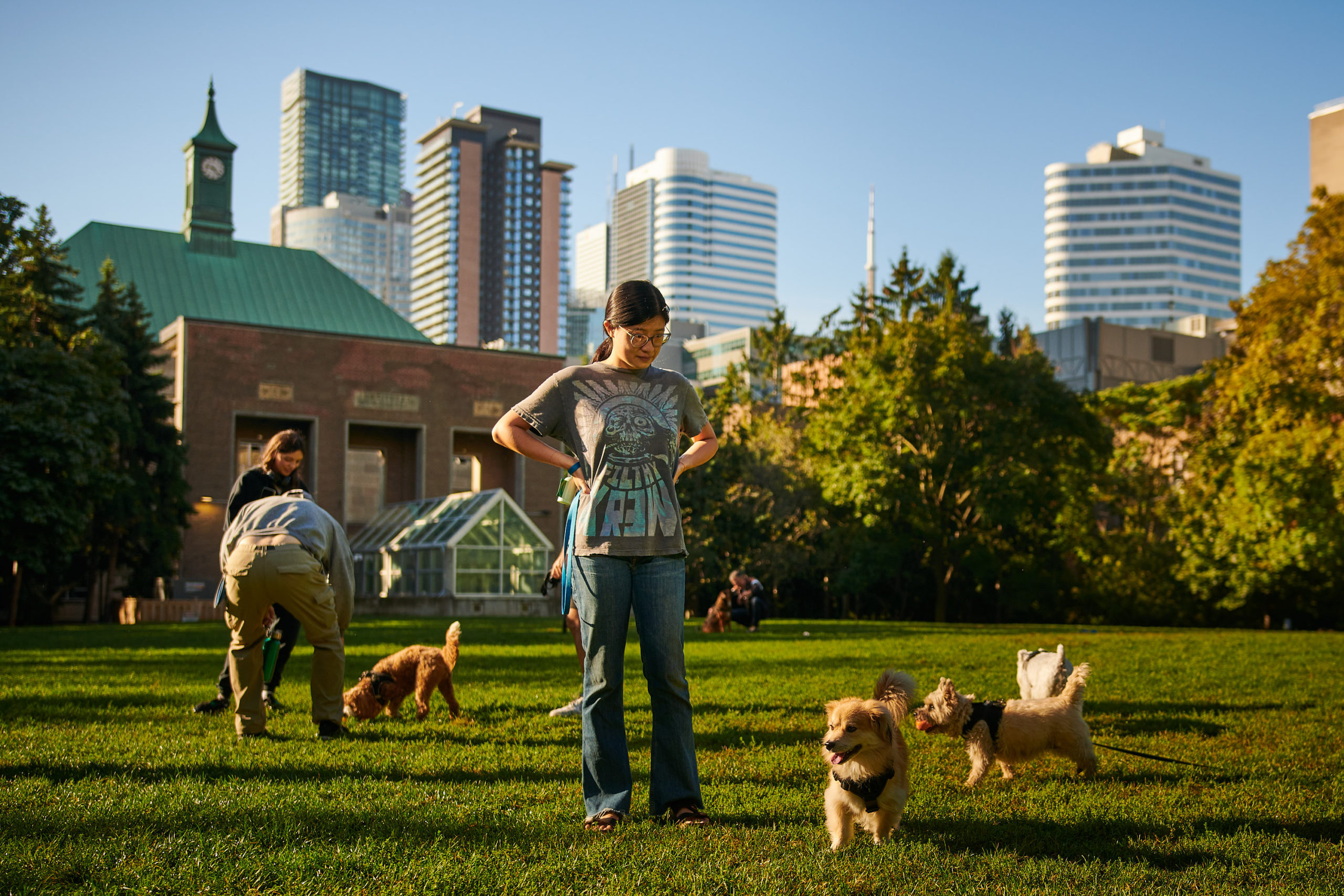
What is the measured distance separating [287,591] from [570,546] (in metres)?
2.70

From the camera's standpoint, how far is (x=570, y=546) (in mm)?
5113

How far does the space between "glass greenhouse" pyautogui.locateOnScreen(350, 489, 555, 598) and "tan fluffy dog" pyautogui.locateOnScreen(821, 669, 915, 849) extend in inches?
1300

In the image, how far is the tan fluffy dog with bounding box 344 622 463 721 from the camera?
8.35 metres

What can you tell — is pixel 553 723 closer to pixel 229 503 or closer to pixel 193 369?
pixel 229 503

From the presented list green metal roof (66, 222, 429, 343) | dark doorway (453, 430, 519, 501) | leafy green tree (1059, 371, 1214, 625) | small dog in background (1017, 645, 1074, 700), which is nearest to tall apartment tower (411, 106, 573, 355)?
green metal roof (66, 222, 429, 343)

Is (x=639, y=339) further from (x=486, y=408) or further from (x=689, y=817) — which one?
(x=486, y=408)

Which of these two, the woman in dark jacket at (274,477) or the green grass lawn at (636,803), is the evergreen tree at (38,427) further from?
the woman in dark jacket at (274,477)

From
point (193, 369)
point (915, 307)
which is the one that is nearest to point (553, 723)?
point (193, 369)

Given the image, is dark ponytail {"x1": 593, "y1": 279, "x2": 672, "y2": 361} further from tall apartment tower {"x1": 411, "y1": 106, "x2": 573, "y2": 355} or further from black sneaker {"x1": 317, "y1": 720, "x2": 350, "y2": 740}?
tall apartment tower {"x1": 411, "y1": 106, "x2": 573, "y2": 355}

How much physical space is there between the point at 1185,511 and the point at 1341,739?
30726 millimetres

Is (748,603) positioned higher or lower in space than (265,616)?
lower

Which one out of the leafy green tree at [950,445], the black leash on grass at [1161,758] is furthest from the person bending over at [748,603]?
the black leash on grass at [1161,758]

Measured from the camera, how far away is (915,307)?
175ft

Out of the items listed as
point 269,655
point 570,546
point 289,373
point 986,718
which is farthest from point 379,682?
point 289,373
